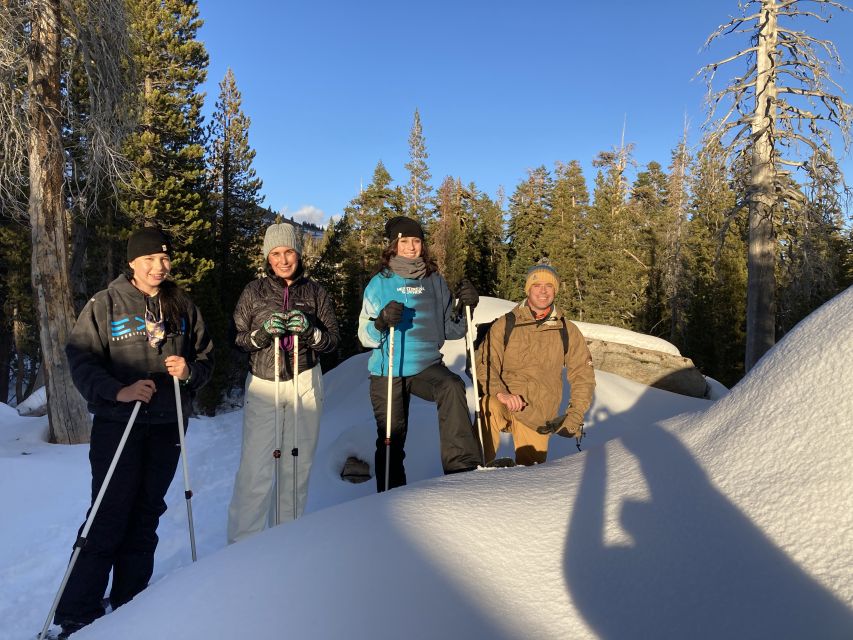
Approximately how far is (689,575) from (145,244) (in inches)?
126

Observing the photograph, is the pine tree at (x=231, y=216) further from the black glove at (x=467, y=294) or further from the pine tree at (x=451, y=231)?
the black glove at (x=467, y=294)

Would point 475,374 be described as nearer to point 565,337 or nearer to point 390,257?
point 565,337

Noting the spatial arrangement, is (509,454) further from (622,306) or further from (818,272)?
(622,306)

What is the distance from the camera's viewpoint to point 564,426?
3.92m

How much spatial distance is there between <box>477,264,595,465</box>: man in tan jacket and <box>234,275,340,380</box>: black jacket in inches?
Answer: 50.6

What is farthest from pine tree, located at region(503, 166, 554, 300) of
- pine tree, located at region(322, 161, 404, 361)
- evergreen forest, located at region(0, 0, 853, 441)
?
pine tree, located at region(322, 161, 404, 361)

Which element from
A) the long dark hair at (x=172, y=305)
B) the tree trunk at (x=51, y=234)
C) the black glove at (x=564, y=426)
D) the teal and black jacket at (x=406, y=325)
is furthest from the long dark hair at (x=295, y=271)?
the tree trunk at (x=51, y=234)

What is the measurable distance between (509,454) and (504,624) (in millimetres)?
4307

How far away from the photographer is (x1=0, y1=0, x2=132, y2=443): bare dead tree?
744cm

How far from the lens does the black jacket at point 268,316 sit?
3840mm

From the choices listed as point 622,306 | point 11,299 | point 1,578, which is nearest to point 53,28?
point 1,578

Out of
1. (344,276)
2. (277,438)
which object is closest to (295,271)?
(277,438)

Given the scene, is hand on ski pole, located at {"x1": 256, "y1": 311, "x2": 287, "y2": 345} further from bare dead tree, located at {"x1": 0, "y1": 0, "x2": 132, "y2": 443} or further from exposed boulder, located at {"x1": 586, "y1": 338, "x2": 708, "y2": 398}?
exposed boulder, located at {"x1": 586, "y1": 338, "x2": 708, "y2": 398}

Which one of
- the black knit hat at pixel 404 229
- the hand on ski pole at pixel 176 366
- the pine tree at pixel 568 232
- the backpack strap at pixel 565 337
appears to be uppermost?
the pine tree at pixel 568 232
